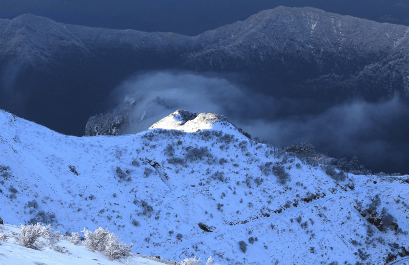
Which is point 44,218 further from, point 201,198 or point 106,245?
point 201,198

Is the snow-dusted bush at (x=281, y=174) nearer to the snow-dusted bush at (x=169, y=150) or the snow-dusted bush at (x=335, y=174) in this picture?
the snow-dusted bush at (x=335, y=174)

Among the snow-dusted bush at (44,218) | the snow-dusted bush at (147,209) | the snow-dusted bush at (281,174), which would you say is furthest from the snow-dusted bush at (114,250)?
the snow-dusted bush at (281,174)

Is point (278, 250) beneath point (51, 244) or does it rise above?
above

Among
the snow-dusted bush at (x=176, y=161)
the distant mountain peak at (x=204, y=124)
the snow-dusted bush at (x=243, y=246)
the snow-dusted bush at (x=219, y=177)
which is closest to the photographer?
the snow-dusted bush at (x=243, y=246)

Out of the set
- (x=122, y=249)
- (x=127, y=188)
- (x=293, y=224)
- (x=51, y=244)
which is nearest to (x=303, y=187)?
(x=293, y=224)

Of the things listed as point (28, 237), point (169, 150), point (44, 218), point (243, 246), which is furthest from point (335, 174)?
point (28, 237)

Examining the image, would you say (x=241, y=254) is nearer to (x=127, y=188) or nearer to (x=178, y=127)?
(x=127, y=188)

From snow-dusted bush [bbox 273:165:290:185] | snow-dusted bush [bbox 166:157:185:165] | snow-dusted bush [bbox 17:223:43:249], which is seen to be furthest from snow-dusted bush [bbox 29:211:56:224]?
snow-dusted bush [bbox 273:165:290:185]

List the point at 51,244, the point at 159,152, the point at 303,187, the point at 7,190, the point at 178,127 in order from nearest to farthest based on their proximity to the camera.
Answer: the point at 51,244
the point at 7,190
the point at 303,187
the point at 159,152
the point at 178,127
